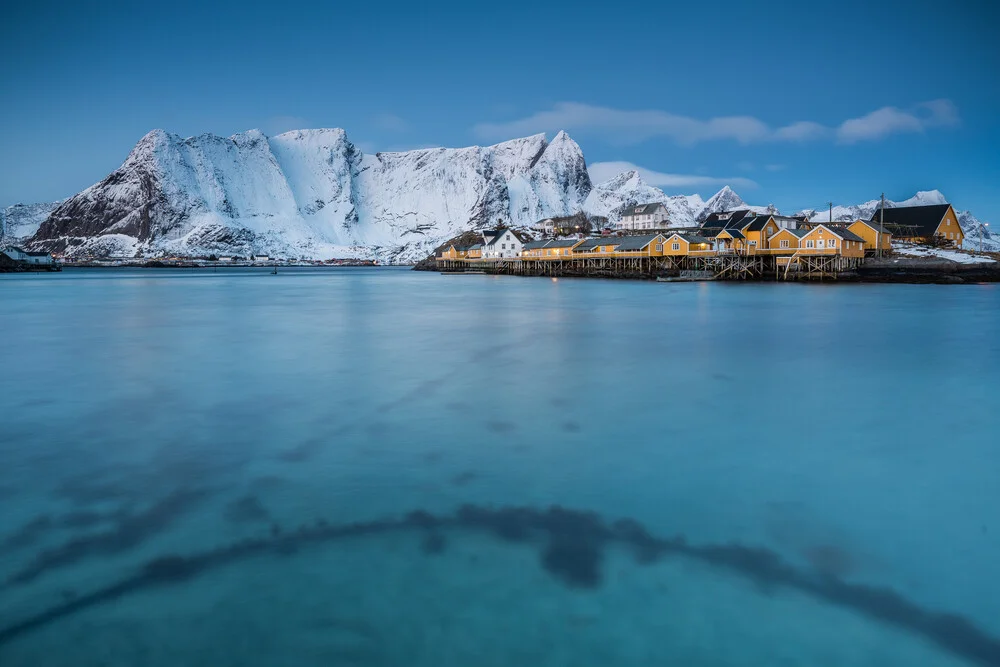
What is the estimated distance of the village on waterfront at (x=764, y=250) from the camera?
43625mm

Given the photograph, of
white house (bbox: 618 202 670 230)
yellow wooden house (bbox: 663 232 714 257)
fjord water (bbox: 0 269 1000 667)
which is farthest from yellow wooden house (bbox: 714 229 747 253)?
white house (bbox: 618 202 670 230)

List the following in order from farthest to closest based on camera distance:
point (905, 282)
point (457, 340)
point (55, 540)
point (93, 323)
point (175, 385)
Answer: point (905, 282)
point (93, 323)
point (457, 340)
point (175, 385)
point (55, 540)

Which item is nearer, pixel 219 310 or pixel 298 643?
pixel 298 643

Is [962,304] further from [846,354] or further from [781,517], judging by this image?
[781,517]

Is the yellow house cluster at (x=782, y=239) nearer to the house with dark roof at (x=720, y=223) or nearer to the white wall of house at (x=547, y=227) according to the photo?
the house with dark roof at (x=720, y=223)

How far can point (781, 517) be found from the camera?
14.0 feet

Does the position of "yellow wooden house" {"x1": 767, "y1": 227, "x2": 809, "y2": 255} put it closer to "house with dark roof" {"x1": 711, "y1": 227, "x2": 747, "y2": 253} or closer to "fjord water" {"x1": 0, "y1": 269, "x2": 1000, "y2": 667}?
"house with dark roof" {"x1": 711, "y1": 227, "x2": 747, "y2": 253}

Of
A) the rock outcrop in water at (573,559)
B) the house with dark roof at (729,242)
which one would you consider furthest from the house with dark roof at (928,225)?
the rock outcrop in water at (573,559)

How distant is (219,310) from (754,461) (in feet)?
79.0

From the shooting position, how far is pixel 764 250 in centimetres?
4819

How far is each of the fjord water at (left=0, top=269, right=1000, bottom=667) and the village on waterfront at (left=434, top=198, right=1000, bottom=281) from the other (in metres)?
36.8

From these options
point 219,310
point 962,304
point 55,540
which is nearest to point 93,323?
point 219,310

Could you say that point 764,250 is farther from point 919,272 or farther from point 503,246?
point 503,246

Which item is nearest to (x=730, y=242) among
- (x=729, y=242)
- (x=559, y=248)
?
(x=729, y=242)
